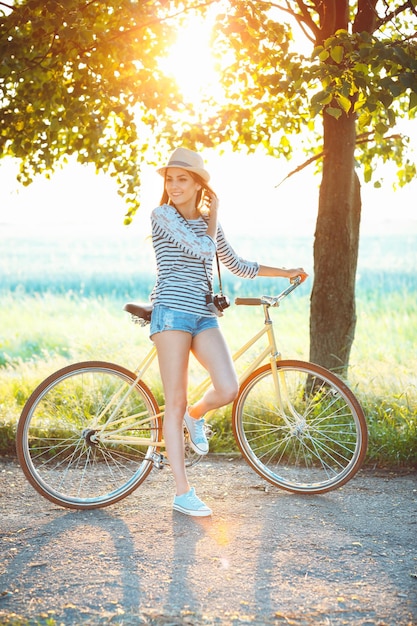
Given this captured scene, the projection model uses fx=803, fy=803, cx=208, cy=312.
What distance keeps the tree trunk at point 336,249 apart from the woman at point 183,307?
1.94 meters

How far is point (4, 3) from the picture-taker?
5.62 metres

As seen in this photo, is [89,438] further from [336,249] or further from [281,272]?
[336,249]

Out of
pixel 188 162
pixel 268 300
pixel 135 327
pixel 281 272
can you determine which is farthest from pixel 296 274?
pixel 135 327

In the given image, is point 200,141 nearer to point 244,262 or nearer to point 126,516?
point 244,262

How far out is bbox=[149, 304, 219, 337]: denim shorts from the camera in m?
4.26

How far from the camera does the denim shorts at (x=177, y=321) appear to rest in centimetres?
426

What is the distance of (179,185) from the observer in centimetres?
426

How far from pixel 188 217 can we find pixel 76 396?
2.00 meters

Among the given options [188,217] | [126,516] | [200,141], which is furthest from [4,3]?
[126,516]

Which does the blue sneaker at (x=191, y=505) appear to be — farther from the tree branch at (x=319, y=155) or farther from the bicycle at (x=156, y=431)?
the tree branch at (x=319, y=155)

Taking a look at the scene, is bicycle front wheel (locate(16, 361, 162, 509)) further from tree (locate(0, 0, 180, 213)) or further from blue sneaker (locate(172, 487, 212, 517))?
tree (locate(0, 0, 180, 213))

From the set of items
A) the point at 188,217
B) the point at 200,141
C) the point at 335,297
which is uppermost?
the point at 200,141

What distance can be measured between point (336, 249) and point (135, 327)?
16.3 ft

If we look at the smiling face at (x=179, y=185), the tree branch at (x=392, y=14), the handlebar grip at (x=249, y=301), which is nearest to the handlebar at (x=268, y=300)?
the handlebar grip at (x=249, y=301)
